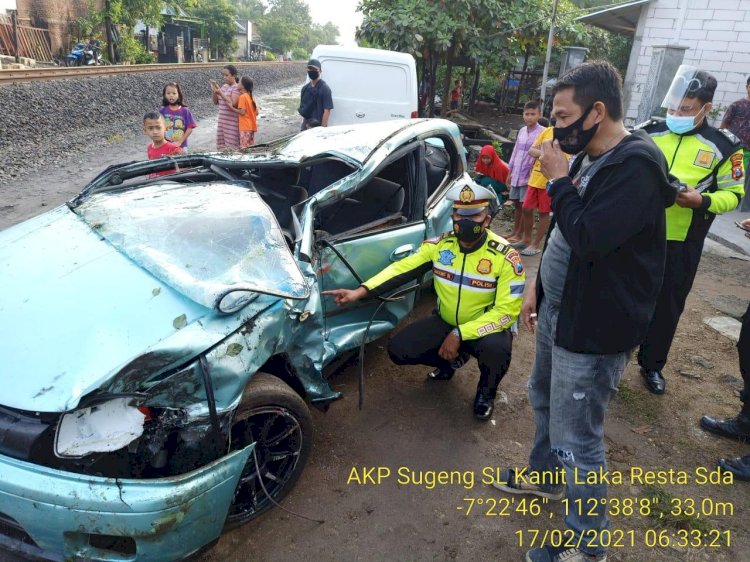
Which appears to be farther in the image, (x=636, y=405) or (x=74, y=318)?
(x=636, y=405)

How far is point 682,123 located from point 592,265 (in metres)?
1.66

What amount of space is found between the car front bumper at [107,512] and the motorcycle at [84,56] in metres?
26.5

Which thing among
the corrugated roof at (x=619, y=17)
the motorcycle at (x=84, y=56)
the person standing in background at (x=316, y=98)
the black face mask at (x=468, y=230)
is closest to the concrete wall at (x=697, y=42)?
the corrugated roof at (x=619, y=17)

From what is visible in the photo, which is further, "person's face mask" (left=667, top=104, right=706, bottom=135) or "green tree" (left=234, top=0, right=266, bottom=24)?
"green tree" (left=234, top=0, right=266, bottom=24)

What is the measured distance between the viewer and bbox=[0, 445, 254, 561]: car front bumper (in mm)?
1690

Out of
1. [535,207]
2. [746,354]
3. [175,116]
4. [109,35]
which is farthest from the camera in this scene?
[109,35]

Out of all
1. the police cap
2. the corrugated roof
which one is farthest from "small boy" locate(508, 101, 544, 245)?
the corrugated roof

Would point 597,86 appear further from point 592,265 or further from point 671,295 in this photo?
point 671,295

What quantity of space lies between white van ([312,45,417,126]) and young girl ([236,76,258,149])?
1.07m

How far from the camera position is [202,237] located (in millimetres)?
2430

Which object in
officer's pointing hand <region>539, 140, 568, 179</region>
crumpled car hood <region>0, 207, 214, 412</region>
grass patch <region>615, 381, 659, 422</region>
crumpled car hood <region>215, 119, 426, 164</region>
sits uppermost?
officer's pointing hand <region>539, 140, 568, 179</region>

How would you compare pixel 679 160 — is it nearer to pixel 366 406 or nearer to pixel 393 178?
pixel 393 178

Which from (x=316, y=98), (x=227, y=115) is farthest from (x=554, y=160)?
(x=227, y=115)
